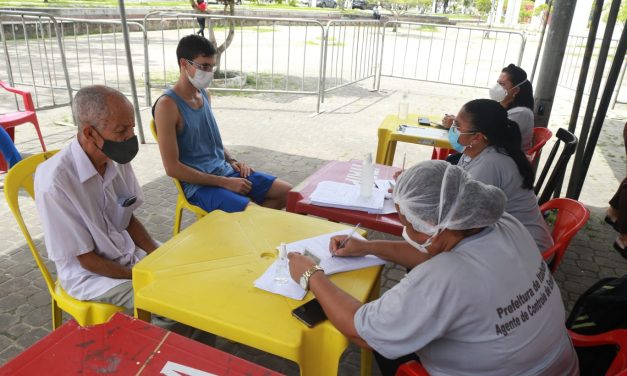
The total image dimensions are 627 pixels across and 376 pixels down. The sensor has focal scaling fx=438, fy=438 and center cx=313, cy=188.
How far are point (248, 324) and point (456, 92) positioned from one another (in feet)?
33.0

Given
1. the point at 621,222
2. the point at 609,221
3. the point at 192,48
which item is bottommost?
the point at 609,221

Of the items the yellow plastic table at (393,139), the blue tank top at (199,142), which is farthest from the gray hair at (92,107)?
the yellow plastic table at (393,139)

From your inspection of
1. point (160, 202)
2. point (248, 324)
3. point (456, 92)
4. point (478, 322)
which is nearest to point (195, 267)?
point (248, 324)

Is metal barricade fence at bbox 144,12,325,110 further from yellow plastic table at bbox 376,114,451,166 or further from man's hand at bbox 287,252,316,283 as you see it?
man's hand at bbox 287,252,316,283

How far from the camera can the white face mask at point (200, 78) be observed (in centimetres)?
302

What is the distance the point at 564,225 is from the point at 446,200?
1.36 m

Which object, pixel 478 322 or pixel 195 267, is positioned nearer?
pixel 478 322

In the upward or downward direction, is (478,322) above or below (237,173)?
above

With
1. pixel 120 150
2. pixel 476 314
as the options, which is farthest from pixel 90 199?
pixel 476 314

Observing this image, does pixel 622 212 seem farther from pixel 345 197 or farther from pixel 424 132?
pixel 345 197

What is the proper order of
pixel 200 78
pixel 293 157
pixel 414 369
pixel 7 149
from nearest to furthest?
pixel 414 369
pixel 200 78
pixel 7 149
pixel 293 157

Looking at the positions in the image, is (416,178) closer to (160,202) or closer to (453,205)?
(453,205)

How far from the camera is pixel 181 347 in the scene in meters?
1.30

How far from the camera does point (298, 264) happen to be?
169cm
